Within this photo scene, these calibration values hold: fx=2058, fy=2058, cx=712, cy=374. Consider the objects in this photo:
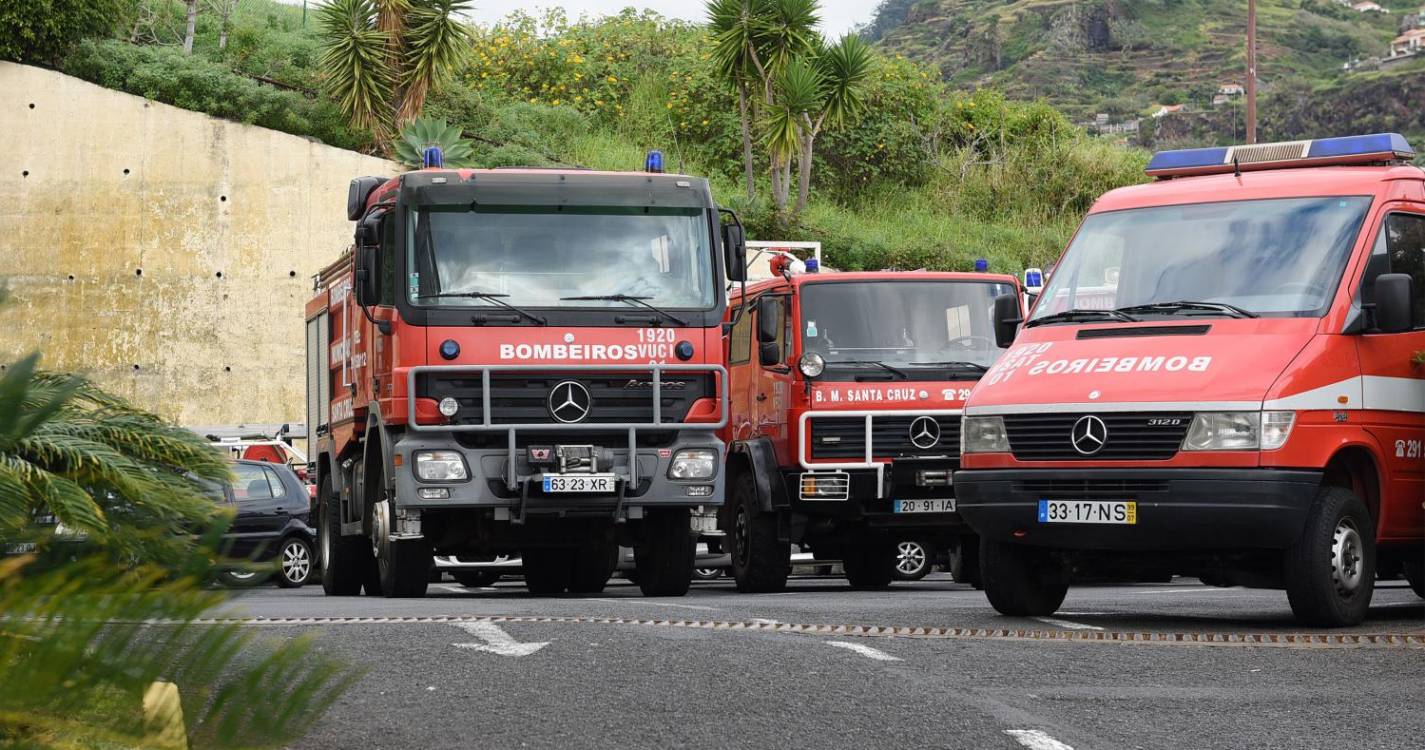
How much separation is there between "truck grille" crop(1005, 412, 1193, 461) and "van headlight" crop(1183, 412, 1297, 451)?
9cm

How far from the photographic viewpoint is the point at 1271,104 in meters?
103

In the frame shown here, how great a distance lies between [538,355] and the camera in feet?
45.4

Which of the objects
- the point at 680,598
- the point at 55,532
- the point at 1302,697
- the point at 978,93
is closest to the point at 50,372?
the point at 55,532

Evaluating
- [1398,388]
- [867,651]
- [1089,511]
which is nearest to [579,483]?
[1089,511]

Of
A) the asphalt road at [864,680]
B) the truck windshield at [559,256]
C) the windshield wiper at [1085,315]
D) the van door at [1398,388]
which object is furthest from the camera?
the truck windshield at [559,256]

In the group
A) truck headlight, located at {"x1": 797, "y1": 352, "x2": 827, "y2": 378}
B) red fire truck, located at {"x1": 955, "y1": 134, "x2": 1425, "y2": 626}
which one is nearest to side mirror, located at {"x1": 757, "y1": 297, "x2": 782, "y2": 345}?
truck headlight, located at {"x1": 797, "y1": 352, "x2": 827, "y2": 378}

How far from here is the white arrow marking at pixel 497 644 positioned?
8.78 m

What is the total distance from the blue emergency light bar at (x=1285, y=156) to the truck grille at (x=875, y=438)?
437cm

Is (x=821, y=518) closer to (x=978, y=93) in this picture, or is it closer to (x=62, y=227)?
(x=62, y=227)

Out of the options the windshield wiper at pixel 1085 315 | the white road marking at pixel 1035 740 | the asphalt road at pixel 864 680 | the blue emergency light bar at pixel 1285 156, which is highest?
the blue emergency light bar at pixel 1285 156

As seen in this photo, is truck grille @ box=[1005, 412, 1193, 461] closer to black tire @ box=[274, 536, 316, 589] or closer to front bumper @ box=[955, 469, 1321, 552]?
front bumper @ box=[955, 469, 1321, 552]

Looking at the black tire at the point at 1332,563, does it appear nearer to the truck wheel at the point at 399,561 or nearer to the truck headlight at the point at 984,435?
the truck headlight at the point at 984,435

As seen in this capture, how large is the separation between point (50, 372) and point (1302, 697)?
653cm

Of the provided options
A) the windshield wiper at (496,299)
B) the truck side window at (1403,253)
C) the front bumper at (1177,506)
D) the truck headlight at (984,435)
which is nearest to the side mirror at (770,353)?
the windshield wiper at (496,299)
